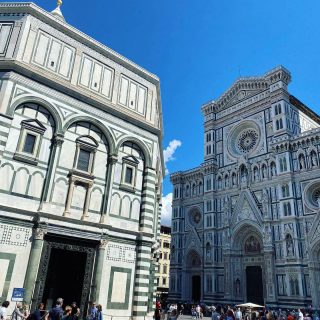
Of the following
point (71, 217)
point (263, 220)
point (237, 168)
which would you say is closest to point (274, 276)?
point (263, 220)

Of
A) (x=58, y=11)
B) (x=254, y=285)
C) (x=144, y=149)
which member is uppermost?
(x=58, y=11)

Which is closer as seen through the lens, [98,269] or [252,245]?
[98,269]

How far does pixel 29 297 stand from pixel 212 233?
29.9 metres

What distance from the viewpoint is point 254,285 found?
34.3 m

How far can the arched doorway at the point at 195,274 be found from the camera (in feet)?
132

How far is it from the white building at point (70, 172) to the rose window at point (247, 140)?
24.8 m

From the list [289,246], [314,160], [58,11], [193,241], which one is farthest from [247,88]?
[58,11]

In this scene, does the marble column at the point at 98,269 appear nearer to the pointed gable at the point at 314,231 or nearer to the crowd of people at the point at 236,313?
the crowd of people at the point at 236,313

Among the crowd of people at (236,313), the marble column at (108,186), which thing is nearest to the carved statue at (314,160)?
the crowd of people at (236,313)

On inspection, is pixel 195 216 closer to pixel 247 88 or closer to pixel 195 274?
pixel 195 274

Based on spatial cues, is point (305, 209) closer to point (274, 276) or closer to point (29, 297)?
point (274, 276)

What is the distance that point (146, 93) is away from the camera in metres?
19.4

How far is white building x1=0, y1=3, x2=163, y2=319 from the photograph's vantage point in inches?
504

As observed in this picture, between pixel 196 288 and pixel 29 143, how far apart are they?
110 feet
